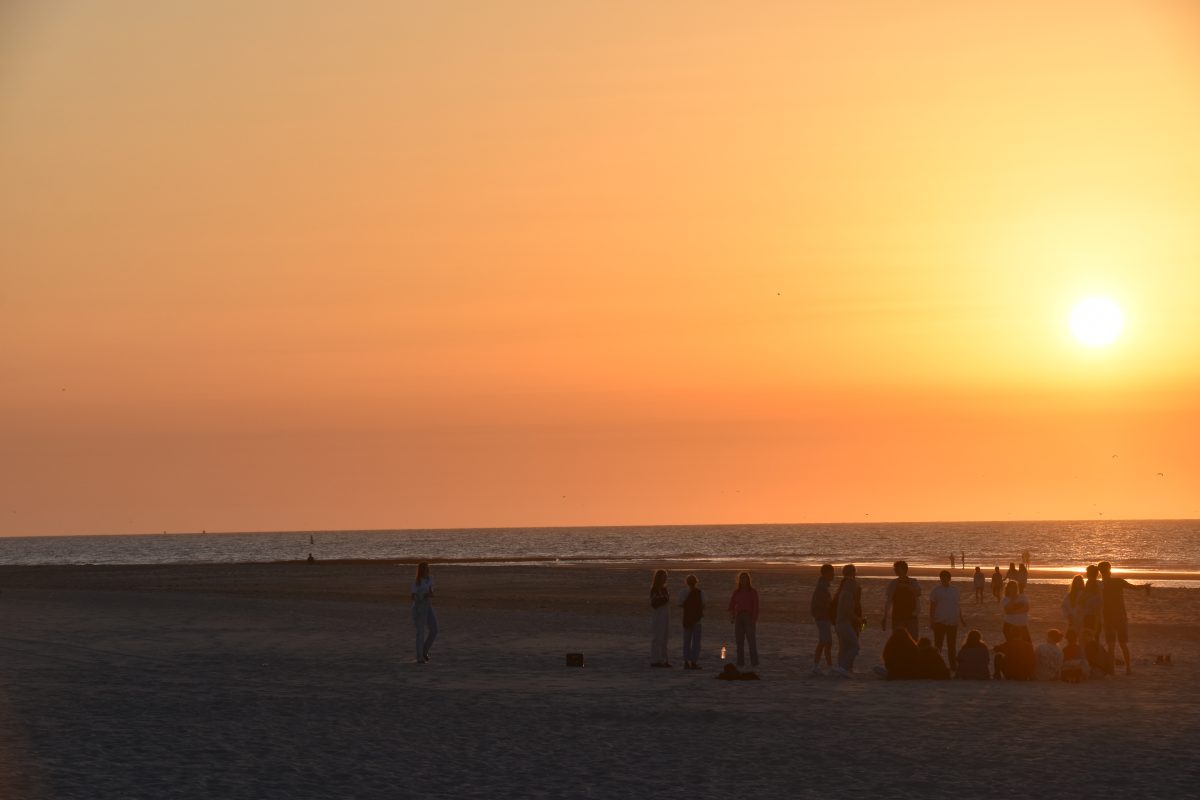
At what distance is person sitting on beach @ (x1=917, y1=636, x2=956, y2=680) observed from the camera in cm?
2328

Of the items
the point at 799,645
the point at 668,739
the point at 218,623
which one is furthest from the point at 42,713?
the point at 218,623

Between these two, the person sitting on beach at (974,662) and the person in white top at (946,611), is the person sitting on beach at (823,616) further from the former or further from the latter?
the person sitting on beach at (974,662)

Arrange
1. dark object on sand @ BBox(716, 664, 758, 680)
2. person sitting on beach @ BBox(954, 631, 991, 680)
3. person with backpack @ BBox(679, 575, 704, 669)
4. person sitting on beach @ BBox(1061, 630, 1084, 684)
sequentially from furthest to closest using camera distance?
person with backpack @ BBox(679, 575, 704, 669) < dark object on sand @ BBox(716, 664, 758, 680) < person sitting on beach @ BBox(954, 631, 991, 680) < person sitting on beach @ BBox(1061, 630, 1084, 684)

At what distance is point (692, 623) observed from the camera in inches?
1016

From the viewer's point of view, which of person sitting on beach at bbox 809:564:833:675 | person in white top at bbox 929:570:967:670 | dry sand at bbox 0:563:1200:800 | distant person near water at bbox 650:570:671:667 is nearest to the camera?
dry sand at bbox 0:563:1200:800

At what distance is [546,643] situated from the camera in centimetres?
3158

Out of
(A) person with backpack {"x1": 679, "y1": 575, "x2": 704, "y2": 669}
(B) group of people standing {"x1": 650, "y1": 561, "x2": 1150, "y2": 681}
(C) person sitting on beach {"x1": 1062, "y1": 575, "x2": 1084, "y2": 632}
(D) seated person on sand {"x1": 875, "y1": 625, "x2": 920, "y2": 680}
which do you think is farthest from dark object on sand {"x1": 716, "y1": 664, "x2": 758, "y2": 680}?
(C) person sitting on beach {"x1": 1062, "y1": 575, "x2": 1084, "y2": 632}

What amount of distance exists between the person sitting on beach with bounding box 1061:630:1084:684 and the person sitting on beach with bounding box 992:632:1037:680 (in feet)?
1.66

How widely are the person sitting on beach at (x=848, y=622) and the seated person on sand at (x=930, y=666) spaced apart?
1.13 meters

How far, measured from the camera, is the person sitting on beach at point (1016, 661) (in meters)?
23.1

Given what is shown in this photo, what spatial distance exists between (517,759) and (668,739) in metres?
2.38

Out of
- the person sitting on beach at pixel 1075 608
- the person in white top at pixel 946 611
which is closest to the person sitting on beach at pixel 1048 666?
the person sitting on beach at pixel 1075 608

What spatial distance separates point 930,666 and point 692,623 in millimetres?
4636

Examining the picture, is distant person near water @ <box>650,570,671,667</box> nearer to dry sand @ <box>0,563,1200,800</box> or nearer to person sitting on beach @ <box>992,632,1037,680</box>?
dry sand @ <box>0,563,1200,800</box>
